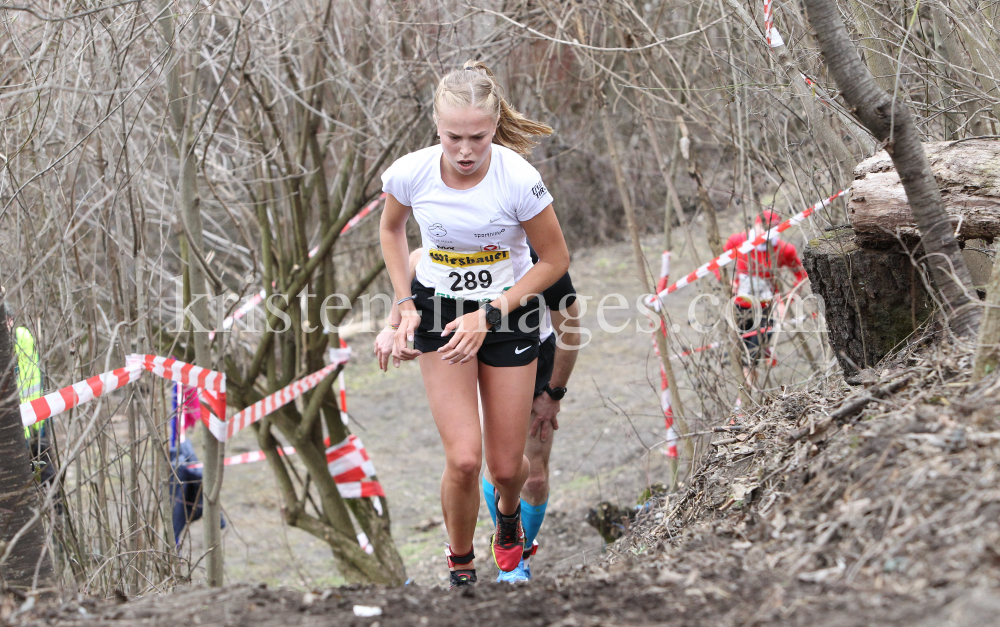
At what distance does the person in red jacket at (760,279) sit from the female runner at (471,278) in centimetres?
169

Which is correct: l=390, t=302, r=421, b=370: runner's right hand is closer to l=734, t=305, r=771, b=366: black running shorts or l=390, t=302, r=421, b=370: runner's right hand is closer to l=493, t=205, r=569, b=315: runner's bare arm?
l=493, t=205, r=569, b=315: runner's bare arm

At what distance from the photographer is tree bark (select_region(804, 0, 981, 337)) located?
2318mm

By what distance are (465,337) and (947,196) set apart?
1777 millimetres

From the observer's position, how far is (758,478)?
8.42ft

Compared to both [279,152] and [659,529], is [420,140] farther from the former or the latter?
[659,529]

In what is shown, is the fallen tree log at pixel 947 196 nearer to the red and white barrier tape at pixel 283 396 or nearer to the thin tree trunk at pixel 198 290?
the thin tree trunk at pixel 198 290

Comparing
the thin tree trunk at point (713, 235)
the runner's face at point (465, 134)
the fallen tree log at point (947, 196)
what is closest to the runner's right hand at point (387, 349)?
the runner's face at point (465, 134)

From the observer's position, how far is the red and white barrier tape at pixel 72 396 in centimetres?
330

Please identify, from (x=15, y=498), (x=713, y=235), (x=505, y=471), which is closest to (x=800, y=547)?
(x=505, y=471)

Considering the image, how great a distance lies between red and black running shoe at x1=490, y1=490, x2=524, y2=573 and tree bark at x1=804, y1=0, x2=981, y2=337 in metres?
1.92

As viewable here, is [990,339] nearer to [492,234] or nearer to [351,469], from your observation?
[492,234]

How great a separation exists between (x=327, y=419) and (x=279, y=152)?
1.94 m

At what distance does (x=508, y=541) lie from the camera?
11.7 feet

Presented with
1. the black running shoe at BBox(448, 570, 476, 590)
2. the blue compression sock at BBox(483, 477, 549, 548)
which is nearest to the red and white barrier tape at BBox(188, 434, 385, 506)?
the blue compression sock at BBox(483, 477, 549, 548)
